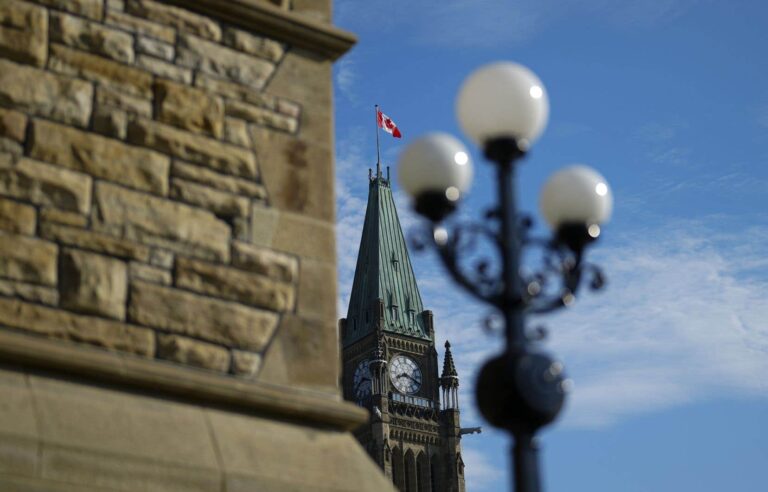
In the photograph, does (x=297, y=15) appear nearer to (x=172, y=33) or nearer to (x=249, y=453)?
(x=172, y=33)

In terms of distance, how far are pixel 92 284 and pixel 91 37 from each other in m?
1.15

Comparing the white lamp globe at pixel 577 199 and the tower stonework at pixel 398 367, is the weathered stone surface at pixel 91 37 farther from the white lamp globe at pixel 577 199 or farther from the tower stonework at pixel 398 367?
the tower stonework at pixel 398 367

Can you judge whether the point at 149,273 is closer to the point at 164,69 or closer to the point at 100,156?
the point at 100,156

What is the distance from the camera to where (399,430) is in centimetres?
8094

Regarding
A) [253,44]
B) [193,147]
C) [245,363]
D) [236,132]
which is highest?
[253,44]

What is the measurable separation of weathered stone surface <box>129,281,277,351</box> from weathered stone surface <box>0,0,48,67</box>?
108 cm

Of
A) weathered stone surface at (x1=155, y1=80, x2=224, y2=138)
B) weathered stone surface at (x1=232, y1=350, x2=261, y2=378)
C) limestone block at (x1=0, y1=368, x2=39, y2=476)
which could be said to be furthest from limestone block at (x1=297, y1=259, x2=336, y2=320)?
limestone block at (x1=0, y1=368, x2=39, y2=476)

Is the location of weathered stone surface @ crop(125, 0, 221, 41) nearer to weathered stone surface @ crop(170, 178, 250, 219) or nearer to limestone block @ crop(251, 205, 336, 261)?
weathered stone surface @ crop(170, 178, 250, 219)

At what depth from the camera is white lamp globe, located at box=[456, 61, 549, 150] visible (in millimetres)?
6047

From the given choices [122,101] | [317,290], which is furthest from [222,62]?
[317,290]

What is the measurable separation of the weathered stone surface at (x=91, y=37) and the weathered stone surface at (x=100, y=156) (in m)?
0.42

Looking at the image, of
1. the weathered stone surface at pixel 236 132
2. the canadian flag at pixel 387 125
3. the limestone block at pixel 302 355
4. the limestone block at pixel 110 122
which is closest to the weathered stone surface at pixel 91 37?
the limestone block at pixel 110 122

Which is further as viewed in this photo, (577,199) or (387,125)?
(387,125)

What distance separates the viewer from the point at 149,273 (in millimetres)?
5512
